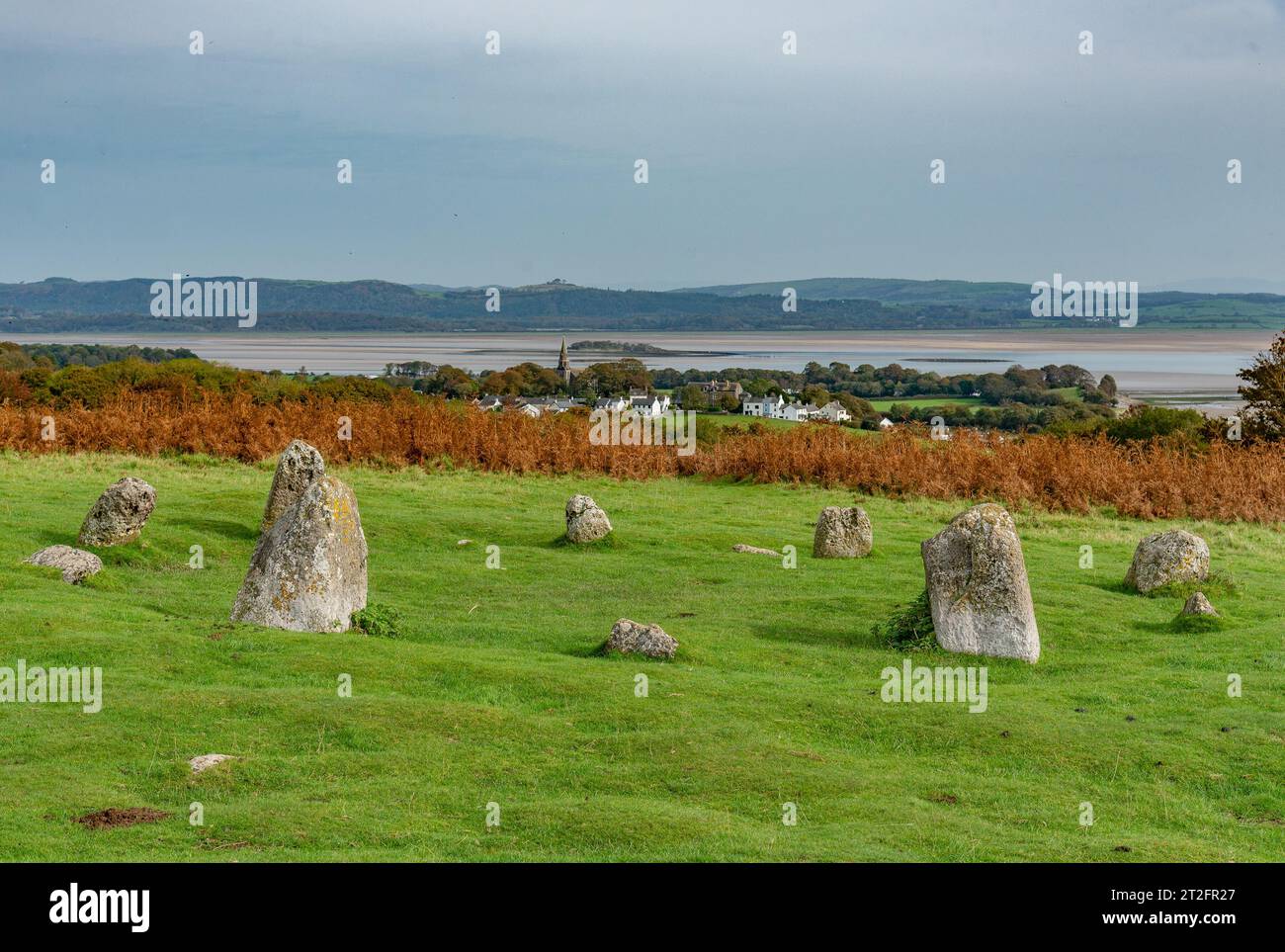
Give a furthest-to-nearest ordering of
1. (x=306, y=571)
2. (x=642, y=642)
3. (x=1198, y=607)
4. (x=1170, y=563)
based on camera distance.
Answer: (x=1170, y=563)
(x=1198, y=607)
(x=306, y=571)
(x=642, y=642)

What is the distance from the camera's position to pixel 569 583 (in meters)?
22.1

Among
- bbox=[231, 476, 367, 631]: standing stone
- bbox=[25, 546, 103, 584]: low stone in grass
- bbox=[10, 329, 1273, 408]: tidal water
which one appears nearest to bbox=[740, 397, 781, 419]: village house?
bbox=[10, 329, 1273, 408]: tidal water

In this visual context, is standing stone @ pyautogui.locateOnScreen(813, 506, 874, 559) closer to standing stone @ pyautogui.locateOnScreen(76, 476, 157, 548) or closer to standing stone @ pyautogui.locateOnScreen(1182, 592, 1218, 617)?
standing stone @ pyautogui.locateOnScreen(1182, 592, 1218, 617)

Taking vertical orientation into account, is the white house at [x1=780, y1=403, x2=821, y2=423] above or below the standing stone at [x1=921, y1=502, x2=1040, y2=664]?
above

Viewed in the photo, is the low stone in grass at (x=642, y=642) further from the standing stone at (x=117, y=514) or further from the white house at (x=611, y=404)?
the white house at (x=611, y=404)

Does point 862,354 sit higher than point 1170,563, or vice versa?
point 862,354

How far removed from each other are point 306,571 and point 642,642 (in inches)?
172

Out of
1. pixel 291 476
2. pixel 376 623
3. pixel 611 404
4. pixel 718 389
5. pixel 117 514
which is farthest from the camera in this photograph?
pixel 718 389

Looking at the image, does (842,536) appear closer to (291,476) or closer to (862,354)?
(291,476)

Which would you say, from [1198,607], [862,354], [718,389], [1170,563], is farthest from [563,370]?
[862,354]

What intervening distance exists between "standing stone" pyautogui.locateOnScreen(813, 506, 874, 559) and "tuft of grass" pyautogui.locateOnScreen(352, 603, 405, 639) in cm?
1042

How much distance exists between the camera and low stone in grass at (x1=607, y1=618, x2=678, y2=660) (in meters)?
16.3

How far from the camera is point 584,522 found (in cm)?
2533

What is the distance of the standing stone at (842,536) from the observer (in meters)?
25.4
